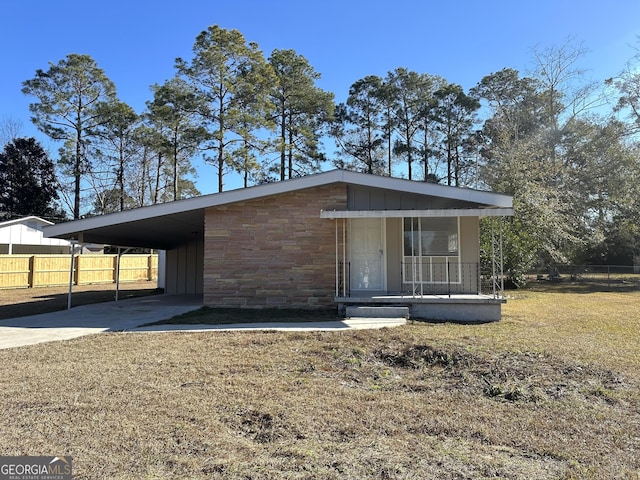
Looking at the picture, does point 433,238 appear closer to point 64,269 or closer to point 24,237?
point 64,269

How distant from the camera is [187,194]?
3644 centimetres

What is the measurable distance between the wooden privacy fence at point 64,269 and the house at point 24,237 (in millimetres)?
3772

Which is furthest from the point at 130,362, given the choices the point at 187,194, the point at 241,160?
the point at 187,194

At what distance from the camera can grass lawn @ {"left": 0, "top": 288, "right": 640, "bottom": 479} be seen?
2.95m

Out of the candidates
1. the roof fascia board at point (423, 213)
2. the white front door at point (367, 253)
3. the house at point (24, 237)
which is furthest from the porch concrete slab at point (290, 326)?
the house at point (24, 237)

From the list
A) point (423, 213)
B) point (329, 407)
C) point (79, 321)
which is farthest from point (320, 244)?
point (329, 407)

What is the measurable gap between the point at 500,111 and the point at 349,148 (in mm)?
10320

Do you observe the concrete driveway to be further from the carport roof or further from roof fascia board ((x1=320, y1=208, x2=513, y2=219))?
roof fascia board ((x1=320, y1=208, x2=513, y2=219))

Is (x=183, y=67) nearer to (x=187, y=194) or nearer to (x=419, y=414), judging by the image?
(x=187, y=194)

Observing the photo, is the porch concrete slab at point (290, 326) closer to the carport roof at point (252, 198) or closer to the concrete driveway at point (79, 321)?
the concrete driveway at point (79, 321)

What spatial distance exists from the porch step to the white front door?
1378 mm

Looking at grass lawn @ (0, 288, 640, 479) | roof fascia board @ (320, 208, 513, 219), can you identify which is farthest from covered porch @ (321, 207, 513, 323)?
grass lawn @ (0, 288, 640, 479)

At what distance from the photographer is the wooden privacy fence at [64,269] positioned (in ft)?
63.1

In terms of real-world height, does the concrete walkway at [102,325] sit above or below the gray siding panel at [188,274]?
below
